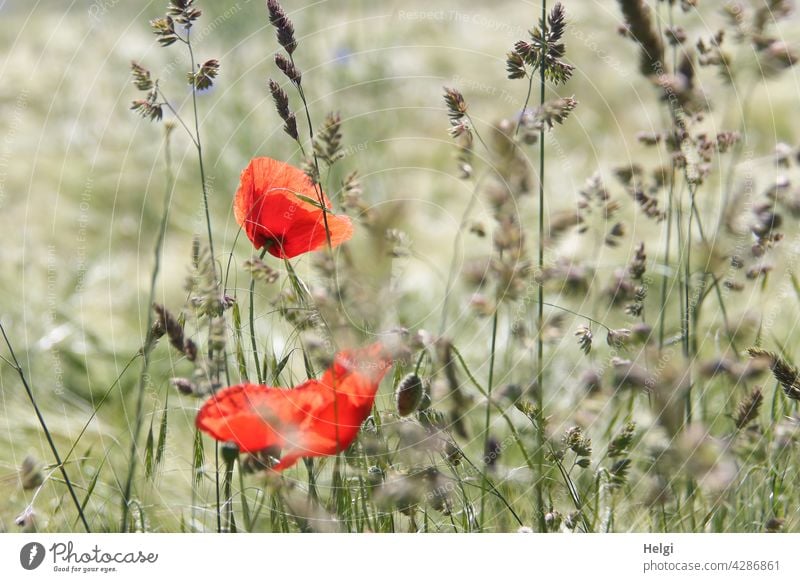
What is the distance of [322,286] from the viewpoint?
63 centimetres

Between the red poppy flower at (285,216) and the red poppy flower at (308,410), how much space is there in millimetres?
91

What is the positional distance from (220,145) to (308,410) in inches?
41.8

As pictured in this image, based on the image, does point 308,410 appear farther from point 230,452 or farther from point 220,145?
point 220,145

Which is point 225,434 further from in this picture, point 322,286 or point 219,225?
point 219,225

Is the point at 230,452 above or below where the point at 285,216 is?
below

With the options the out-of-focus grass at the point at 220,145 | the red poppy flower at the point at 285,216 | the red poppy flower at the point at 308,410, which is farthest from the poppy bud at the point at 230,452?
the out-of-focus grass at the point at 220,145

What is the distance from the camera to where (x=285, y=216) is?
1.95 ft
